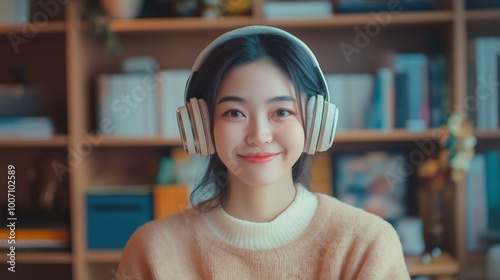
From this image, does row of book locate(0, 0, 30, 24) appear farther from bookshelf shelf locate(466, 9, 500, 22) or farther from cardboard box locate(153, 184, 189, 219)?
bookshelf shelf locate(466, 9, 500, 22)

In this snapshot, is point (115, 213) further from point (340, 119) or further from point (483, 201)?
point (483, 201)

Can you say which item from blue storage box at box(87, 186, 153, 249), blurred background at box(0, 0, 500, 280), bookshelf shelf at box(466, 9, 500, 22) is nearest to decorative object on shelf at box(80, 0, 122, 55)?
blurred background at box(0, 0, 500, 280)

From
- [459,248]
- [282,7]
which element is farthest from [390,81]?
[459,248]

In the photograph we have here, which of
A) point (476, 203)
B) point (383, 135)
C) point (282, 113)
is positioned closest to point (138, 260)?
point (282, 113)

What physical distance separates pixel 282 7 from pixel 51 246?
4.06 ft

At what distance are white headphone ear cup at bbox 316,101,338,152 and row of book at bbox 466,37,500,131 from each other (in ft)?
4.44

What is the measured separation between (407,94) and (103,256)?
1262 mm

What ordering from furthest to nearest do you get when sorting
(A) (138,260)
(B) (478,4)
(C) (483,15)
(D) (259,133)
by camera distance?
1. (B) (478,4)
2. (C) (483,15)
3. (A) (138,260)
4. (D) (259,133)

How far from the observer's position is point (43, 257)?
7.03 ft

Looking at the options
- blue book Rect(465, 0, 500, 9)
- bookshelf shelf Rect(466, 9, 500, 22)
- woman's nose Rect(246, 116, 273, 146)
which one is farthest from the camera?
blue book Rect(465, 0, 500, 9)

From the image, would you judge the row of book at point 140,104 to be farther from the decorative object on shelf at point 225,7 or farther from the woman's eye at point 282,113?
the woman's eye at point 282,113

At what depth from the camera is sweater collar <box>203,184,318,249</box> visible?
0.91 meters

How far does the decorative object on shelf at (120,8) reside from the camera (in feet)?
6.78

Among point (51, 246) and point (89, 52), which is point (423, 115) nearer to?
point (89, 52)
